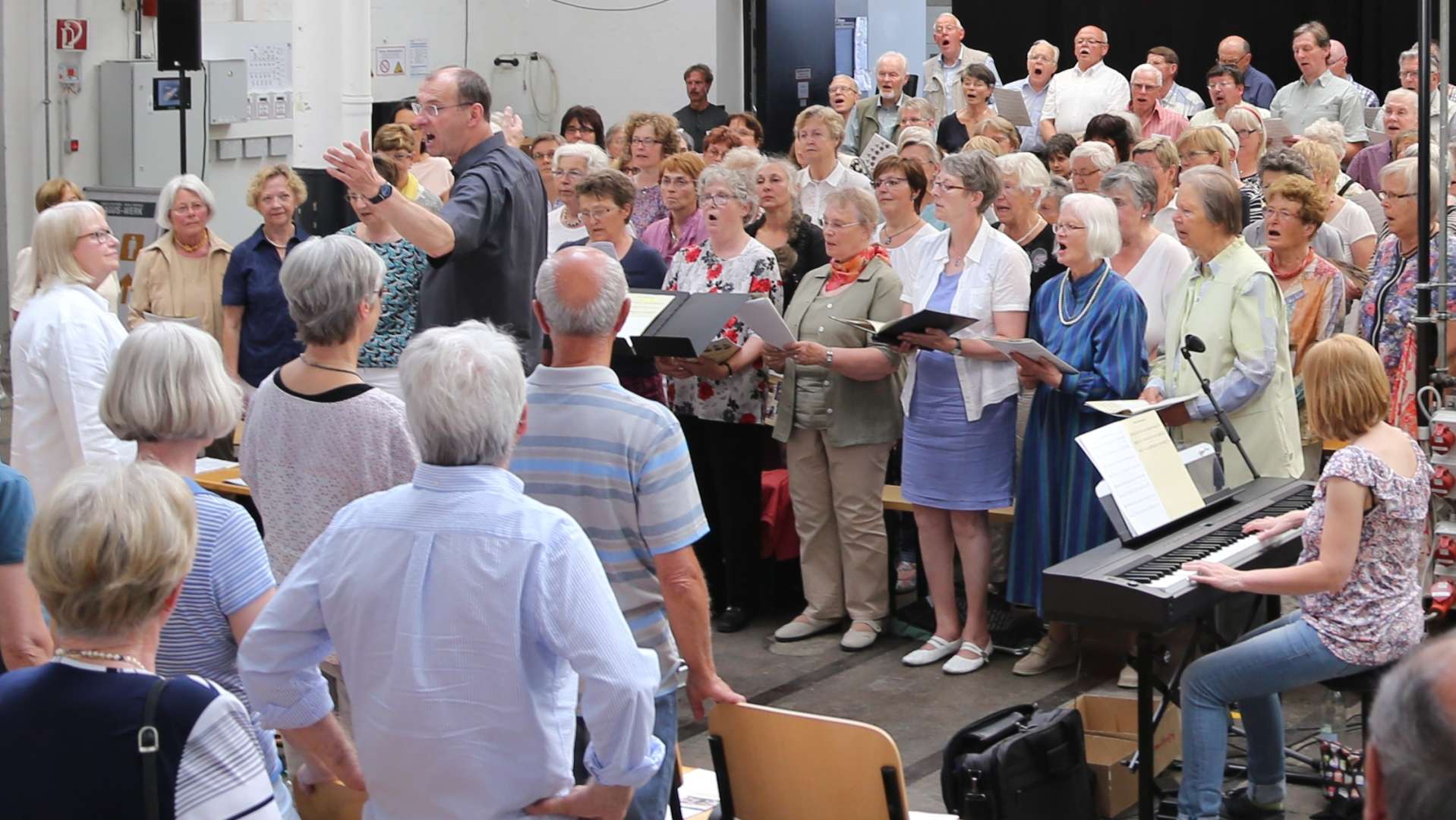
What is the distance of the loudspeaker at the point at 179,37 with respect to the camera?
10.3 m

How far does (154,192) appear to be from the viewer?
963cm

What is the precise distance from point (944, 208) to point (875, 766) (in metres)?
2.85

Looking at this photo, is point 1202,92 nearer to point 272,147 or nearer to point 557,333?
point 272,147

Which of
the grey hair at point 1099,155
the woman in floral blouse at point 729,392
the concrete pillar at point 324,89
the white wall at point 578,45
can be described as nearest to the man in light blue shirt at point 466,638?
the woman in floral blouse at point 729,392

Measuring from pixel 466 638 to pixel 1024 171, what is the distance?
14.0 feet

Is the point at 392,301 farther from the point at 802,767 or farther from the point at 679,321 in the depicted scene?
the point at 802,767

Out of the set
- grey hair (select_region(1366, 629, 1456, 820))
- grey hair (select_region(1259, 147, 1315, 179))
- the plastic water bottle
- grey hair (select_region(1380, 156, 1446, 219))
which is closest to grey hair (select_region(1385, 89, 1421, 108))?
grey hair (select_region(1259, 147, 1315, 179))

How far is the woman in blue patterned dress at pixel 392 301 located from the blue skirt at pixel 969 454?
1715 mm

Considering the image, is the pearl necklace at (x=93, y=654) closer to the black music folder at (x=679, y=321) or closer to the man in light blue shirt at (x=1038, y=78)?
the black music folder at (x=679, y=321)

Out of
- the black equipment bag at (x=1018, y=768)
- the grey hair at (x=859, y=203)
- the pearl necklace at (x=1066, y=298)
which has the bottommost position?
the black equipment bag at (x=1018, y=768)

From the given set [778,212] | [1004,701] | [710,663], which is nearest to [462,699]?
[710,663]

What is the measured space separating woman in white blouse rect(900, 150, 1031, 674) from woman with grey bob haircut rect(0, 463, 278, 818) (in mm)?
3364

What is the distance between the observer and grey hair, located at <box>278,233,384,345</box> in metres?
3.36

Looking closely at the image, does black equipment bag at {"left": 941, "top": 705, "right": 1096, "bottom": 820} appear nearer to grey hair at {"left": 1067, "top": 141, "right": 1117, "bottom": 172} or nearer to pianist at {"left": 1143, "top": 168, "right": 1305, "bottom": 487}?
pianist at {"left": 1143, "top": 168, "right": 1305, "bottom": 487}
